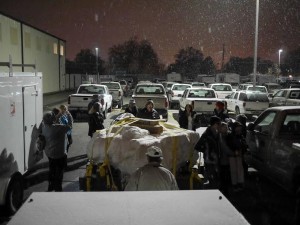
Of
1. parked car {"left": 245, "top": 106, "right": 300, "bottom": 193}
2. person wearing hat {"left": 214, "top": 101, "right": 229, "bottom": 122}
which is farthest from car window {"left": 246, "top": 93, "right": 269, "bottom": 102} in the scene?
parked car {"left": 245, "top": 106, "right": 300, "bottom": 193}

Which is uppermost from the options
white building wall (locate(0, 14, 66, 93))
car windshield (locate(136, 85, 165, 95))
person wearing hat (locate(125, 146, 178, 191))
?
white building wall (locate(0, 14, 66, 93))

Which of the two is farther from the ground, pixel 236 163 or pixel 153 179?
pixel 153 179

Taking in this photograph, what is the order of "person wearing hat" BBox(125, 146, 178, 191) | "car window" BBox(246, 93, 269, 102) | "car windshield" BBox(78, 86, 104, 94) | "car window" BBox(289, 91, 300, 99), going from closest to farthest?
"person wearing hat" BBox(125, 146, 178, 191) → "car window" BBox(246, 93, 269, 102) → "car window" BBox(289, 91, 300, 99) → "car windshield" BBox(78, 86, 104, 94)

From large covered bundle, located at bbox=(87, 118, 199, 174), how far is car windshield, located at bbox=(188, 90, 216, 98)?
1544 cm

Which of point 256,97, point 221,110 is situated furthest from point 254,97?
point 221,110

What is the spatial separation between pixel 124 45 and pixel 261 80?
61.5 meters

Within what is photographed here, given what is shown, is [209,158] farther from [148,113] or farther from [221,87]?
[221,87]

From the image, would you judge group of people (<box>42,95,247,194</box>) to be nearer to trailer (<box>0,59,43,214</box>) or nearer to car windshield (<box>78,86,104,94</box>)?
trailer (<box>0,59,43,214</box>)

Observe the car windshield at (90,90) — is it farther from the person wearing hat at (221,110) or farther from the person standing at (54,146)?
the person standing at (54,146)

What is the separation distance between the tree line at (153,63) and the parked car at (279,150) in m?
93.6

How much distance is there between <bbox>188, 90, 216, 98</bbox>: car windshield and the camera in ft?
71.9

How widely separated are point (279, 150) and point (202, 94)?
14.7 metres

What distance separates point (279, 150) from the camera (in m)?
7.55

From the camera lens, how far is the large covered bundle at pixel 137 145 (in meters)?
5.85
